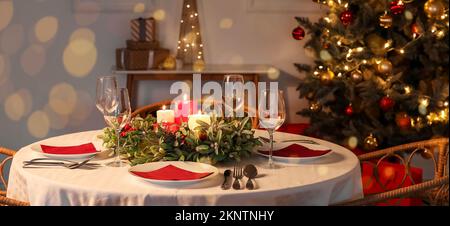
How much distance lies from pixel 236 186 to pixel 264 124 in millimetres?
223

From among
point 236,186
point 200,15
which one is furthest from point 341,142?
point 236,186

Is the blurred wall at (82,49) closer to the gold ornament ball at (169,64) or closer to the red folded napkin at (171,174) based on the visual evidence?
the gold ornament ball at (169,64)

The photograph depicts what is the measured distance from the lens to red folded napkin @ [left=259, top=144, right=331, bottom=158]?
139 cm

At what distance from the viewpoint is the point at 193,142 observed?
134cm

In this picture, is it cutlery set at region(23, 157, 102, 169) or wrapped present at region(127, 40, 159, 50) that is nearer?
cutlery set at region(23, 157, 102, 169)

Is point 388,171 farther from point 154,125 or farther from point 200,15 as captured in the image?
point 200,15

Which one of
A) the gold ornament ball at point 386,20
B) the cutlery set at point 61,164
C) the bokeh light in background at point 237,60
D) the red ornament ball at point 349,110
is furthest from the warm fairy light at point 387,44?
the cutlery set at point 61,164

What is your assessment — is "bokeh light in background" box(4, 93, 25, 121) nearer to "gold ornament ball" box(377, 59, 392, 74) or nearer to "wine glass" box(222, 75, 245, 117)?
"gold ornament ball" box(377, 59, 392, 74)

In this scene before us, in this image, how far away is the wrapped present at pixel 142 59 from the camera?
10.1 feet

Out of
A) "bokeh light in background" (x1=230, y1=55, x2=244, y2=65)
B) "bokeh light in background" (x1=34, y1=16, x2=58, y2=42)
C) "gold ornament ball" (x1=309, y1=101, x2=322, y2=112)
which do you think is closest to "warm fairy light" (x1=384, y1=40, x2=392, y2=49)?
"gold ornament ball" (x1=309, y1=101, x2=322, y2=112)

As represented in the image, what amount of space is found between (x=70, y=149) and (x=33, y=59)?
207 centimetres

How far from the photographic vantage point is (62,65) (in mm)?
3355

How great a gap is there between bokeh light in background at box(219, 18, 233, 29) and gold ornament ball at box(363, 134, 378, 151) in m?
1.13

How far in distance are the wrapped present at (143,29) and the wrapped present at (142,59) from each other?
0.12 metres
